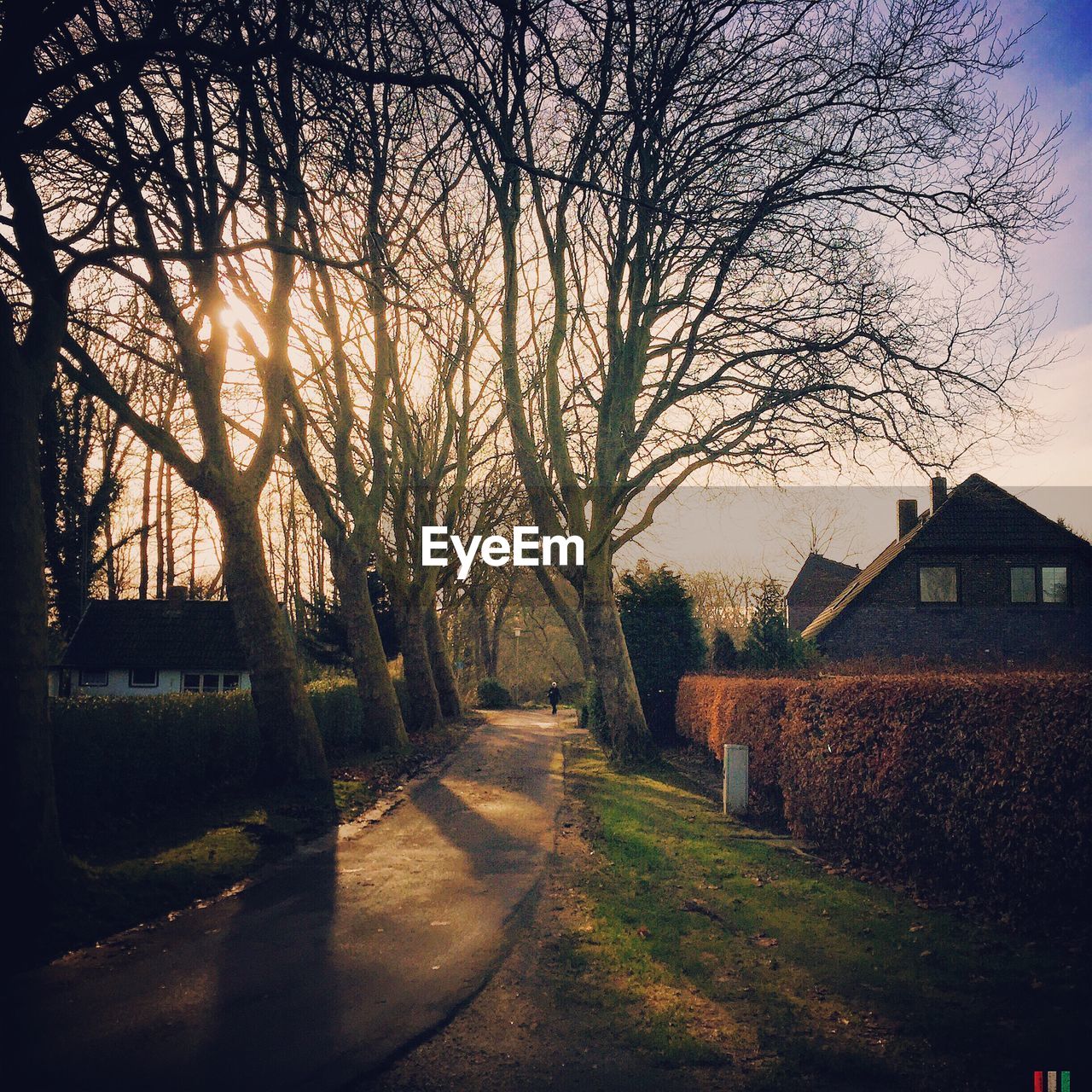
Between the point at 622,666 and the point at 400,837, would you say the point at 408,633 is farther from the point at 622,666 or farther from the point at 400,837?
the point at 400,837

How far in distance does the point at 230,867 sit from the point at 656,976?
496 cm

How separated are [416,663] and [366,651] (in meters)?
8.22

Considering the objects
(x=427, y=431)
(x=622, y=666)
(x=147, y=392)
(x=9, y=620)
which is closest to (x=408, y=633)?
(x=427, y=431)

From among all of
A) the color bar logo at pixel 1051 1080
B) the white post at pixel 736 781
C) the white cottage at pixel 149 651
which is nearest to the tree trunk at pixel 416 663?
the white cottage at pixel 149 651

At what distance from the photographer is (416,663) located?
90.1 ft

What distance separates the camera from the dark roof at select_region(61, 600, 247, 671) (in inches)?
1499

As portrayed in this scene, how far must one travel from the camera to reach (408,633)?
27.1 m

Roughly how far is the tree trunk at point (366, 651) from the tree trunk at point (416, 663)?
661 cm

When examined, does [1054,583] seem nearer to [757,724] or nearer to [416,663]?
[416,663]

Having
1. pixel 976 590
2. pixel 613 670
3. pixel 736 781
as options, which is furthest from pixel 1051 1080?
pixel 976 590

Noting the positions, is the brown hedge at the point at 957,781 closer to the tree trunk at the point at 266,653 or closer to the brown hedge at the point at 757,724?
the brown hedge at the point at 757,724

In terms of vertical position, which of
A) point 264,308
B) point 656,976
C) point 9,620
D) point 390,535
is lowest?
point 656,976

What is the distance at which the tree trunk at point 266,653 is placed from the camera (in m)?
12.7

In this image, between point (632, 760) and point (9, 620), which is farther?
point (632, 760)
